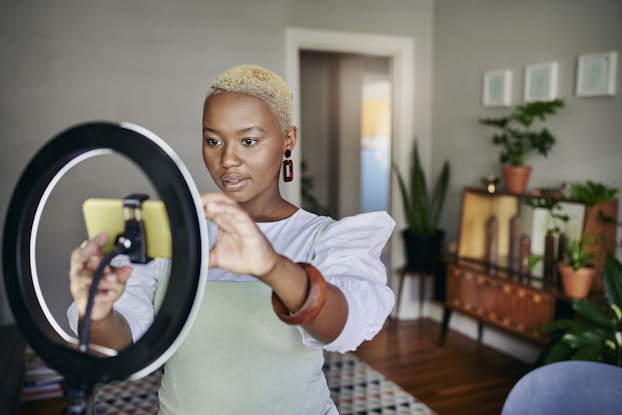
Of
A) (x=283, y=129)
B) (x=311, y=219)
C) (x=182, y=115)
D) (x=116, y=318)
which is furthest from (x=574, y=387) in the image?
(x=182, y=115)

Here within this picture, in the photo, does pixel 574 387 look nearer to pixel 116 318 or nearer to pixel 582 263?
pixel 116 318

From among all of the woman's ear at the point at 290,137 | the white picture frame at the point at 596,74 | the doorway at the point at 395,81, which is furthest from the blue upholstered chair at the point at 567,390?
the doorway at the point at 395,81

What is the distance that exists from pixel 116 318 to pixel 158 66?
3324mm

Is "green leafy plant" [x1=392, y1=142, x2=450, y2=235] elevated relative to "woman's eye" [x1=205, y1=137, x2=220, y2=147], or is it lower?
lower

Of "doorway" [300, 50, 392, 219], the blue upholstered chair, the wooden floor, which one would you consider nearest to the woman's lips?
the blue upholstered chair

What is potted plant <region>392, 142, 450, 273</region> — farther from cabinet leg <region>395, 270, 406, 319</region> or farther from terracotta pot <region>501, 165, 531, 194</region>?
terracotta pot <region>501, 165, 531, 194</region>

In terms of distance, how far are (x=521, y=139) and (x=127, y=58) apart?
106 inches

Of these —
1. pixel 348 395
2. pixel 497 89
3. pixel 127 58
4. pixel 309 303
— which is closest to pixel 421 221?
pixel 497 89

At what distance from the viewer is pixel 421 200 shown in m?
4.30

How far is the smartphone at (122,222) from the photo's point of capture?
51 centimetres

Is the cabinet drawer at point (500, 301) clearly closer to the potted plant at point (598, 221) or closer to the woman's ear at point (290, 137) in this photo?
the potted plant at point (598, 221)

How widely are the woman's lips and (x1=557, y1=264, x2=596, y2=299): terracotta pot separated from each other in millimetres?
2599

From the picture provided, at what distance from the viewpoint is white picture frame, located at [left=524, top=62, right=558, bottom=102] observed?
3.45 m

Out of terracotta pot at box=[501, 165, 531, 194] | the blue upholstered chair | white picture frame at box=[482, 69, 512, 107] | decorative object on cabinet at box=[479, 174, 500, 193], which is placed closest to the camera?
the blue upholstered chair
